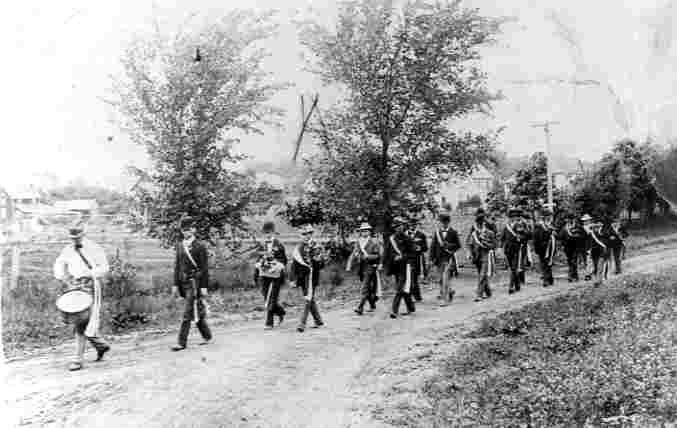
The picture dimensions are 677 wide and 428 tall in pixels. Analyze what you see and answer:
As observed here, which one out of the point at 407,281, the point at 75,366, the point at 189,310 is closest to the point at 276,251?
the point at 189,310

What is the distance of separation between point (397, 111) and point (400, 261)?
6.52 feet

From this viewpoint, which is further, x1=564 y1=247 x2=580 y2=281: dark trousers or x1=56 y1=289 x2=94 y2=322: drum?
x1=564 y1=247 x2=580 y2=281: dark trousers

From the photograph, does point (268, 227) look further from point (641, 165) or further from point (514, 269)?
point (514, 269)

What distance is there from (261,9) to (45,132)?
83.2 inches

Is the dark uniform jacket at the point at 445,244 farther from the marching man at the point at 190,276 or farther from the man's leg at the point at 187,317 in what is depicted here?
the man's leg at the point at 187,317

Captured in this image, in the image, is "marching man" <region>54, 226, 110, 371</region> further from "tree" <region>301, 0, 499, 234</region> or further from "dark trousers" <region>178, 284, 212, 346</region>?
"tree" <region>301, 0, 499, 234</region>

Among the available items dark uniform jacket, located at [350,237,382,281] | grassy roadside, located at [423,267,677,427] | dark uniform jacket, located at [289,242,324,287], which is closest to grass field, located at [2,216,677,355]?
dark uniform jacket, located at [289,242,324,287]

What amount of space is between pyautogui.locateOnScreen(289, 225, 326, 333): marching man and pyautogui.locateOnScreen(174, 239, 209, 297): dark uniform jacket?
4.44 ft

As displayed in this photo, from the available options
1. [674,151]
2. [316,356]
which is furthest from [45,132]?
[674,151]

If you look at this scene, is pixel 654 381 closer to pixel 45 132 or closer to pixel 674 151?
pixel 674 151

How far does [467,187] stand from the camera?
837 centimetres

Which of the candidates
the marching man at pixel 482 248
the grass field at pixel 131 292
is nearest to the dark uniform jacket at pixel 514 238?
the marching man at pixel 482 248

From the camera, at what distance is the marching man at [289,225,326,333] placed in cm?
708

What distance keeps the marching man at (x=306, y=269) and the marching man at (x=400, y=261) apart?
→ 114 centimetres
